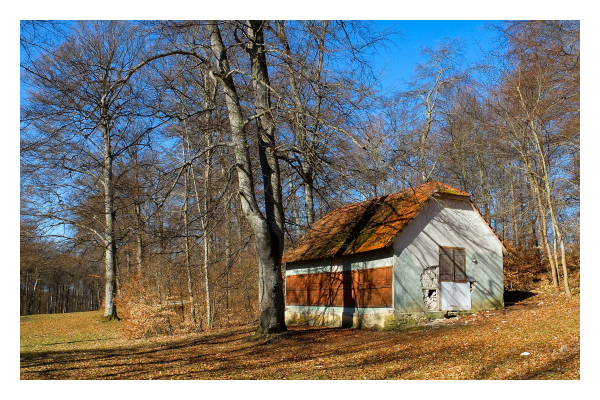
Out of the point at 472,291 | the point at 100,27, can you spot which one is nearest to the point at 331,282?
the point at 472,291

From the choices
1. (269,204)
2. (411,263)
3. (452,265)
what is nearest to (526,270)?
(452,265)

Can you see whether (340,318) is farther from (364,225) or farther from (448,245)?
(448,245)

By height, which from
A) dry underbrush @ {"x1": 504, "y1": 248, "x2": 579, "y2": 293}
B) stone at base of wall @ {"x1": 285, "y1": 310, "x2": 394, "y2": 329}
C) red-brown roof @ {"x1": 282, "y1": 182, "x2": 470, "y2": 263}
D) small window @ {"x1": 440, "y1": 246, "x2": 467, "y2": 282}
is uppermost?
red-brown roof @ {"x1": 282, "y1": 182, "x2": 470, "y2": 263}

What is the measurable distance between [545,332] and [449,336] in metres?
2.18

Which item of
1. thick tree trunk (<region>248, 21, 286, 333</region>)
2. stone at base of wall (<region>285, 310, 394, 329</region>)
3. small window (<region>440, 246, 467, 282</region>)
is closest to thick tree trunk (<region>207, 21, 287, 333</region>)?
thick tree trunk (<region>248, 21, 286, 333</region>)

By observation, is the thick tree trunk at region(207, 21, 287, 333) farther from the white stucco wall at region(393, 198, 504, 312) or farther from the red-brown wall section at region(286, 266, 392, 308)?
the white stucco wall at region(393, 198, 504, 312)

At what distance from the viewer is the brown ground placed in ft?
27.0

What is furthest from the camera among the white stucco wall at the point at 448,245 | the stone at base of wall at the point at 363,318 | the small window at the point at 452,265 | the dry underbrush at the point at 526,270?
the dry underbrush at the point at 526,270

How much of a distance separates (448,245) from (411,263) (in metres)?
1.69

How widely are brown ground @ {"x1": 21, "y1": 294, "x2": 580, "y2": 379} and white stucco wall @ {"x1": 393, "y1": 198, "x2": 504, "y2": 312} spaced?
1.04 meters

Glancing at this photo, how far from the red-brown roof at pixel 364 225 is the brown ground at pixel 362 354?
297 cm

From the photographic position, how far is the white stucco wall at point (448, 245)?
14641mm

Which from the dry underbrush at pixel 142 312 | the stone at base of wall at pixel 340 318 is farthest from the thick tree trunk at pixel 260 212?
the dry underbrush at pixel 142 312

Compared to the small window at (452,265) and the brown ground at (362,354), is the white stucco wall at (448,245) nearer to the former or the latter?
the small window at (452,265)
